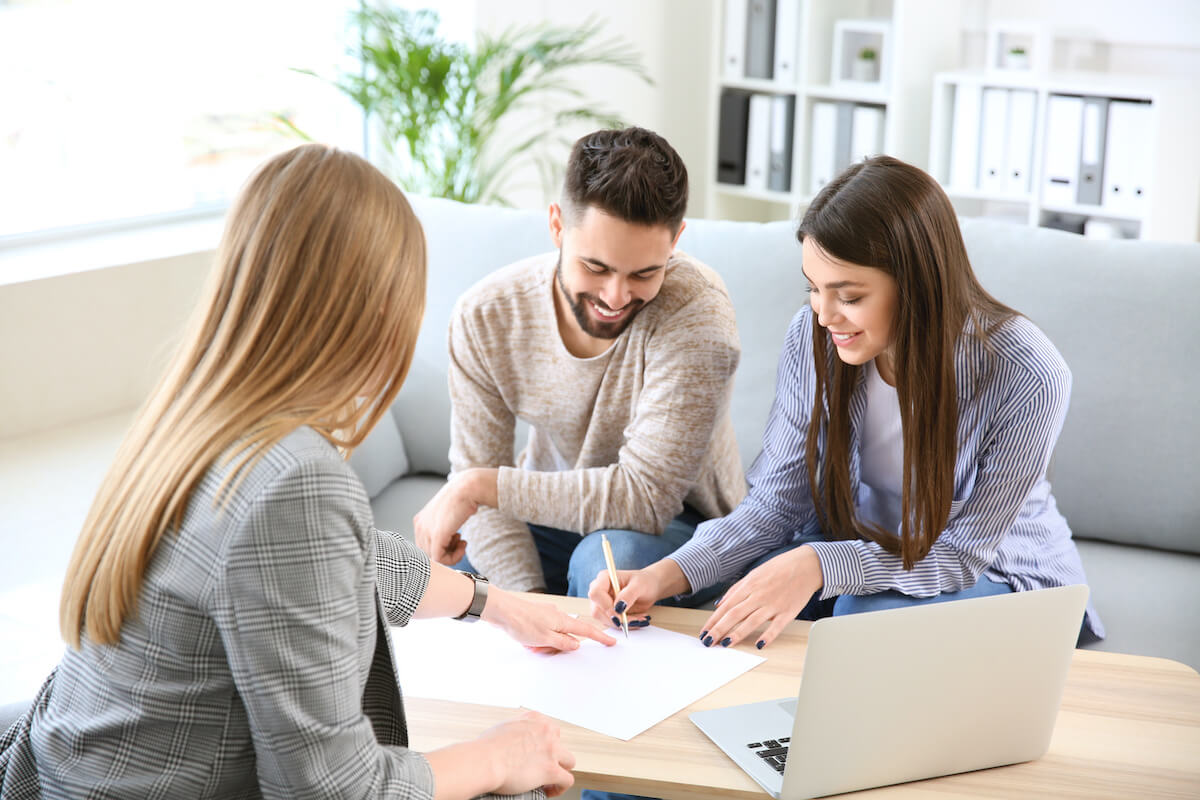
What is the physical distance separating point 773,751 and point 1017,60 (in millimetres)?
2920

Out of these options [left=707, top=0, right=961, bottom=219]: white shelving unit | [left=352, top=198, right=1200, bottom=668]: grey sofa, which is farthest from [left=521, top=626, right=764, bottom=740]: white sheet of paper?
[left=707, top=0, right=961, bottom=219]: white shelving unit

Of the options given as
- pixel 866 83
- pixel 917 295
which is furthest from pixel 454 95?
pixel 917 295

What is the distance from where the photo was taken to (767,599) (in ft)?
4.39

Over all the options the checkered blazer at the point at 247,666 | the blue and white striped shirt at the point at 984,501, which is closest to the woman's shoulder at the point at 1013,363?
the blue and white striped shirt at the point at 984,501

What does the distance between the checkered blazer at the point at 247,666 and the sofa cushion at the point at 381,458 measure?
1188mm

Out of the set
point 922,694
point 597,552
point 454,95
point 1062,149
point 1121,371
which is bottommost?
point 597,552

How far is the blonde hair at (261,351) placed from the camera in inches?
34.8

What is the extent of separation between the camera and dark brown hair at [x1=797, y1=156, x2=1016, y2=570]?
54.9 inches

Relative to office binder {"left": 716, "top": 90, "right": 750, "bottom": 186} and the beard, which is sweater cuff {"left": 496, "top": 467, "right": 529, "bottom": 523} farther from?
office binder {"left": 716, "top": 90, "right": 750, "bottom": 186}

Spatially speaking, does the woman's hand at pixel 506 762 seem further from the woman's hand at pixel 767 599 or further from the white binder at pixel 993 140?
the white binder at pixel 993 140

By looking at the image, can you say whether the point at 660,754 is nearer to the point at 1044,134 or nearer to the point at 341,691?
the point at 341,691

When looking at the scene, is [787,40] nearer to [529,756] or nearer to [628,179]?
[628,179]

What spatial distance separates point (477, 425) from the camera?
183 centimetres

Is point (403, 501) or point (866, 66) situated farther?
point (866, 66)
